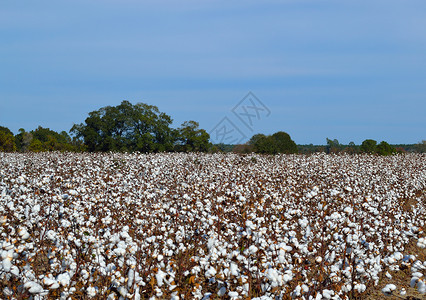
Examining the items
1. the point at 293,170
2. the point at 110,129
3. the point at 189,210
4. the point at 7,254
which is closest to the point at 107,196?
the point at 189,210

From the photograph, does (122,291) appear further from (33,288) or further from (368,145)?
(368,145)

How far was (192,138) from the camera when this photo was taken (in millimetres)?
41125

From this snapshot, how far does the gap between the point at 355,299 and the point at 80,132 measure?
39.6m

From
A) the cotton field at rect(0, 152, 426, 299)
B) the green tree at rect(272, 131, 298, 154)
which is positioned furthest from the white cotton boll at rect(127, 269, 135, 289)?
the green tree at rect(272, 131, 298, 154)

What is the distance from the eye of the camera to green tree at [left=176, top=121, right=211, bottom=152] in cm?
4060

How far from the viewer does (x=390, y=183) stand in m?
14.4

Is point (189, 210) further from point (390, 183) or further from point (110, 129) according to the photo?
point (110, 129)

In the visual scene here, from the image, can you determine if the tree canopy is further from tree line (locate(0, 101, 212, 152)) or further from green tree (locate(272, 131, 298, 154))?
green tree (locate(272, 131, 298, 154))

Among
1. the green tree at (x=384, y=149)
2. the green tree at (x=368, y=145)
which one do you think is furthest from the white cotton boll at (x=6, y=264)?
the green tree at (x=368, y=145)

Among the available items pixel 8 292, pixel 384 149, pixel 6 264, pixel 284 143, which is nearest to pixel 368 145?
pixel 384 149

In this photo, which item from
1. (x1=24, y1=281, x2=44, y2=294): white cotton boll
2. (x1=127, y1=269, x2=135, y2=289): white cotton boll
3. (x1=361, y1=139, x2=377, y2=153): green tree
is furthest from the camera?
(x1=361, y1=139, x2=377, y2=153): green tree

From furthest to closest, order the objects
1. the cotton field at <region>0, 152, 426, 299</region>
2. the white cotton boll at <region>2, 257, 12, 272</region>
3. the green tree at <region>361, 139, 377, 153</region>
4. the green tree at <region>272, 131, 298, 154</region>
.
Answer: the green tree at <region>361, 139, 377, 153</region> < the green tree at <region>272, 131, 298, 154</region> < the cotton field at <region>0, 152, 426, 299</region> < the white cotton boll at <region>2, 257, 12, 272</region>

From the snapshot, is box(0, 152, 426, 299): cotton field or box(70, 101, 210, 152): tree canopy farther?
box(70, 101, 210, 152): tree canopy

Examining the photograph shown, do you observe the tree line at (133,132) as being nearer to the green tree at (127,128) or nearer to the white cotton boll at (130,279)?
the green tree at (127,128)
